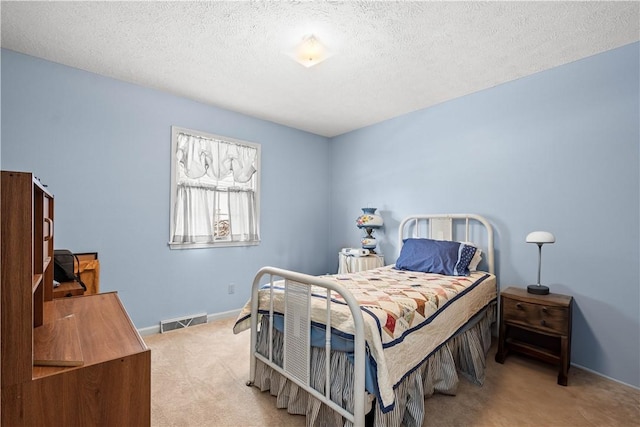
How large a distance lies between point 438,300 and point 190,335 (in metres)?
2.36

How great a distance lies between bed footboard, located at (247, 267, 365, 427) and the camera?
1371mm

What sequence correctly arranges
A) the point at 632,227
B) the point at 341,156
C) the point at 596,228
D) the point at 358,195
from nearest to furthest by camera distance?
the point at 632,227 → the point at 596,228 → the point at 358,195 → the point at 341,156

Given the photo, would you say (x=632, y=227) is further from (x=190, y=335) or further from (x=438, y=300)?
(x=190, y=335)

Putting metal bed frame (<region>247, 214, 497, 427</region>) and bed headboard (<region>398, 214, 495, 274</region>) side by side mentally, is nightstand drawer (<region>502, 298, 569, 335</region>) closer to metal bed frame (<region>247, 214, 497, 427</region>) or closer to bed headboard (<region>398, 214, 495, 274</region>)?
bed headboard (<region>398, 214, 495, 274</region>)

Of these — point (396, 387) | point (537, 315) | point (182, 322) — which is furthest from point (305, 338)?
point (182, 322)

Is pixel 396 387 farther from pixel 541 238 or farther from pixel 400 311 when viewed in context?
pixel 541 238

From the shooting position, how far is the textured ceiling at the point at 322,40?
1854mm

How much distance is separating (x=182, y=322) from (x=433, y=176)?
3.12 m

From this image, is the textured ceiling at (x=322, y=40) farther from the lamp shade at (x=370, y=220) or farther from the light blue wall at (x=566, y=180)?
the lamp shade at (x=370, y=220)

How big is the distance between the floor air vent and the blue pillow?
218 cm

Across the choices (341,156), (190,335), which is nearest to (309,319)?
(190,335)

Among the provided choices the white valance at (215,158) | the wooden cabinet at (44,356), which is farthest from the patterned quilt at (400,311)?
the white valance at (215,158)

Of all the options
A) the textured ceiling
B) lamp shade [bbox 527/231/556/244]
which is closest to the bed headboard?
lamp shade [bbox 527/231/556/244]

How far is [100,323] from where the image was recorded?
132 centimetres
